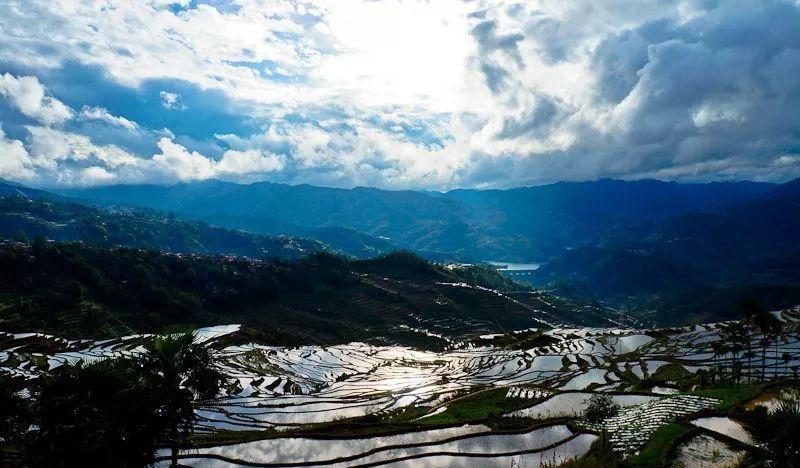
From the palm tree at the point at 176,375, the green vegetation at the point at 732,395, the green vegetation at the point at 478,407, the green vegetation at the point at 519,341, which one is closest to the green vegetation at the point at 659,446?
the green vegetation at the point at 732,395

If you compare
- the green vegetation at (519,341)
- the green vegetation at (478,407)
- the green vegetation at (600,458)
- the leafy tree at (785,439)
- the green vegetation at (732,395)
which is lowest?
the green vegetation at (519,341)

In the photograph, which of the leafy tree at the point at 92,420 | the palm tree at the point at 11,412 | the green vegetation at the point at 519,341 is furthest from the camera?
the green vegetation at the point at 519,341

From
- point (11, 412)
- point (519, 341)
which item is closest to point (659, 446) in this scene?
point (11, 412)

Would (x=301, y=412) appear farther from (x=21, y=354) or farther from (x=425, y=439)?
(x=21, y=354)

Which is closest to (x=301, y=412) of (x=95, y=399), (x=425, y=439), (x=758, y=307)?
(x=425, y=439)

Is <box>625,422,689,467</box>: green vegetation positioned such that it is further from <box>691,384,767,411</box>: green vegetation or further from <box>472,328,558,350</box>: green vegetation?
<box>472,328,558,350</box>: green vegetation

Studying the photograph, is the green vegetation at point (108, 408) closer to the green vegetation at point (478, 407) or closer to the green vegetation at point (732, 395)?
the green vegetation at point (478, 407)

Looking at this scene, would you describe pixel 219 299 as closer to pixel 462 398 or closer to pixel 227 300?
pixel 227 300
